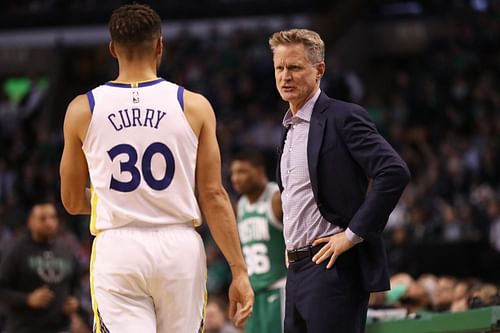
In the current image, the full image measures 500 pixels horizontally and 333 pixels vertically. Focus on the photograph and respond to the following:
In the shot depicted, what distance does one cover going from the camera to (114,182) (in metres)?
4.61

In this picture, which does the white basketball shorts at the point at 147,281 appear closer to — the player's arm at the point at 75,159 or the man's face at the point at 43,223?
the player's arm at the point at 75,159

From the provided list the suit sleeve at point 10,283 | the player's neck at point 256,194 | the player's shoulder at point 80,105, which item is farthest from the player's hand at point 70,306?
the player's shoulder at point 80,105

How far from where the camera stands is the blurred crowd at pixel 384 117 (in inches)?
557

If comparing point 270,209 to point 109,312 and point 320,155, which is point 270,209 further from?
point 109,312

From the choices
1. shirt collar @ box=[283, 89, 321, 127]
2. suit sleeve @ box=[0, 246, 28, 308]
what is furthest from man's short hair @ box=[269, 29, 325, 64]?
suit sleeve @ box=[0, 246, 28, 308]

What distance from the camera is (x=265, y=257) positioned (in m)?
8.26

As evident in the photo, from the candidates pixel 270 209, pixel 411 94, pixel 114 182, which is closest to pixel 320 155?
pixel 114 182

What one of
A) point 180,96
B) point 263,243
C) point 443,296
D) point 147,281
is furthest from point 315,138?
point 443,296

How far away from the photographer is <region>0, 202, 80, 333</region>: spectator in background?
9.68m

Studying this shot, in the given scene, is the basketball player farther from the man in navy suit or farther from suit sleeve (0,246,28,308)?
suit sleeve (0,246,28,308)

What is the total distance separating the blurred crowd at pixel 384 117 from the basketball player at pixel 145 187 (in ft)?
27.9

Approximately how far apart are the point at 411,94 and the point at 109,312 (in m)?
13.7

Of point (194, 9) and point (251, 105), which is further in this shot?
point (194, 9)

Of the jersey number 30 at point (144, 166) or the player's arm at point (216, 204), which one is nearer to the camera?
the jersey number 30 at point (144, 166)
